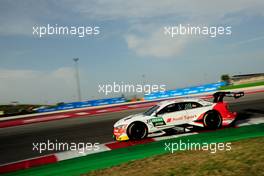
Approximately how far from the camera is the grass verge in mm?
5105

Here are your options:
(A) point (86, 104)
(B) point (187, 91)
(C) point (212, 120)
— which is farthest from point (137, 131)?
(B) point (187, 91)

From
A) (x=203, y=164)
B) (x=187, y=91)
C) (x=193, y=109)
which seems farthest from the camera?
(x=187, y=91)

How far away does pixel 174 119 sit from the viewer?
9352mm

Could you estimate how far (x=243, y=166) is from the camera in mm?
5191

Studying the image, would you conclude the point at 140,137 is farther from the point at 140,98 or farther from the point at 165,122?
the point at 140,98

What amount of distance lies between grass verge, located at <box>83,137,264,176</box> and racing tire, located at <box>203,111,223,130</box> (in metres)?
2.51

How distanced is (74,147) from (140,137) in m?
2.28

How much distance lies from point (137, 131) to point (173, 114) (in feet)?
4.35

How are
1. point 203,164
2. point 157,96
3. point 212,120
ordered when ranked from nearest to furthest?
point 203,164
point 212,120
point 157,96

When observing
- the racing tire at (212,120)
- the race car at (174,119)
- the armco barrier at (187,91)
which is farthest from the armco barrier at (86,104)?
the racing tire at (212,120)

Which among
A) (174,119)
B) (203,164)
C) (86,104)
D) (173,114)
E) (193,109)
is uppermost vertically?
(193,109)

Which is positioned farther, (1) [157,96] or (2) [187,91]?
(1) [157,96]

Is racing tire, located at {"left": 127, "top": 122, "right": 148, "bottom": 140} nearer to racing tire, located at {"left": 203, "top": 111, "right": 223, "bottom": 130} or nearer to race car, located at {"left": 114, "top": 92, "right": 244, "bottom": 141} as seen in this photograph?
race car, located at {"left": 114, "top": 92, "right": 244, "bottom": 141}

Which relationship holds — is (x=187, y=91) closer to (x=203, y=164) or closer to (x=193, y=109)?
(x=193, y=109)
